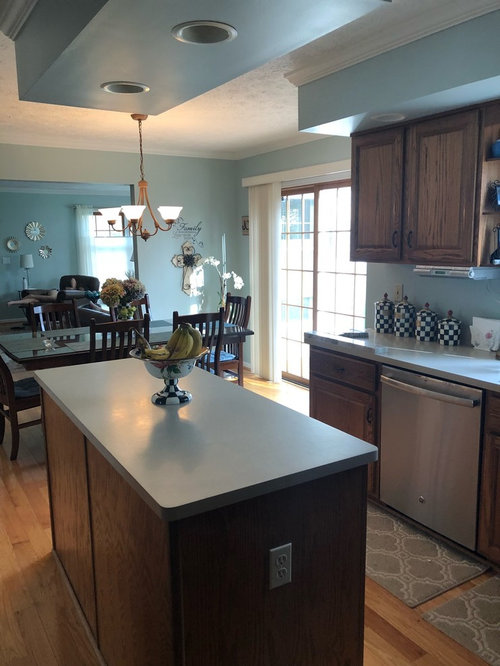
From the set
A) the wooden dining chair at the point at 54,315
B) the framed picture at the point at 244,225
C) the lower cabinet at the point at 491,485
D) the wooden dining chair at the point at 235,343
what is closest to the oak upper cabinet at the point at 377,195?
the lower cabinet at the point at 491,485

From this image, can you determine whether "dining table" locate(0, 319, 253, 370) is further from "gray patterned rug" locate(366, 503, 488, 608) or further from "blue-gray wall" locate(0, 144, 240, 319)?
"gray patterned rug" locate(366, 503, 488, 608)

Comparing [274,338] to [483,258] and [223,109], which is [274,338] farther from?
[483,258]

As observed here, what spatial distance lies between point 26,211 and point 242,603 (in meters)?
11.2

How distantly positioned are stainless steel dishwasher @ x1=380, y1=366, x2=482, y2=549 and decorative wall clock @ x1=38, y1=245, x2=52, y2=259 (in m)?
9.98

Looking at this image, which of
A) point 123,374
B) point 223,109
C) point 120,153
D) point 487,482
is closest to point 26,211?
point 120,153

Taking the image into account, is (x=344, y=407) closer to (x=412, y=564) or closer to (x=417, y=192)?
(x=412, y=564)

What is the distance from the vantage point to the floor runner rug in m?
2.08

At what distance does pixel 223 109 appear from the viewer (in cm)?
419

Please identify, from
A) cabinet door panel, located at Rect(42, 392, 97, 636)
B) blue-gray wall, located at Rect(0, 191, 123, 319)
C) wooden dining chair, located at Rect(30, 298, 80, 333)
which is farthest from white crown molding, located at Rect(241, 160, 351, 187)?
blue-gray wall, located at Rect(0, 191, 123, 319)

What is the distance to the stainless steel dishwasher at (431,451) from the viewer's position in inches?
102

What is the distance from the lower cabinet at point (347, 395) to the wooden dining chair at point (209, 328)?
41.4 inches

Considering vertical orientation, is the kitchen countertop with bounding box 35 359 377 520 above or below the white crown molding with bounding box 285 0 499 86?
below

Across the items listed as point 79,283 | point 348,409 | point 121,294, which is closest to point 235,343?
point 121,294

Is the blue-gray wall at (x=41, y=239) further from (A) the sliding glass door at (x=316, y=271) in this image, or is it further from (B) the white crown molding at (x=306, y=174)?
(A) the sliding glass door at (x=316, y=271)
